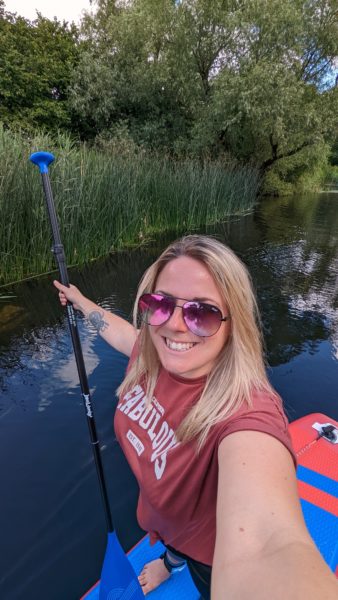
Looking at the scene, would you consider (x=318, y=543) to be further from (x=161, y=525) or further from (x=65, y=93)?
(x=65, y=93)

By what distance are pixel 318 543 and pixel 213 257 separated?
167 cm

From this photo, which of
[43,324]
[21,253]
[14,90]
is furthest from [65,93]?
[43,324]

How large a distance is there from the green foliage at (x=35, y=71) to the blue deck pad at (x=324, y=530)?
54.0ft

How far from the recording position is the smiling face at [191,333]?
1169 millimetres

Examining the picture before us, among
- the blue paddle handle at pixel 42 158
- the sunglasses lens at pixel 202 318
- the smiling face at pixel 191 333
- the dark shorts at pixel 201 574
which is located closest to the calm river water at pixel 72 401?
the dark shorts at pixel 201 574

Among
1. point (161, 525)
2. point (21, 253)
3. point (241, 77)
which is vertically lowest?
point (161, 525)

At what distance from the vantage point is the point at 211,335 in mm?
1147

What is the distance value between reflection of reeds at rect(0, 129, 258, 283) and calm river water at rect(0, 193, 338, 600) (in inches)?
20.6

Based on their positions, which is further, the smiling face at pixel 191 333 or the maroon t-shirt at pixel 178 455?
the smiling face at pixel 191 333

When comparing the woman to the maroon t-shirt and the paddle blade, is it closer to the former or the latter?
the maroon t-shirt

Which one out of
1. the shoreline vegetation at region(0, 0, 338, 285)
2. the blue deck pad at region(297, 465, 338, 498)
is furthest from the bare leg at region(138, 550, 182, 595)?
the shoreline vegetation at region(0, 0, 338, 285)

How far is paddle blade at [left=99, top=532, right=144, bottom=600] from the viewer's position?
5.17ft

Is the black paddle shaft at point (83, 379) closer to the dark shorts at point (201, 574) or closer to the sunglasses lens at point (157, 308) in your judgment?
the dark shorts at point (201, 574)

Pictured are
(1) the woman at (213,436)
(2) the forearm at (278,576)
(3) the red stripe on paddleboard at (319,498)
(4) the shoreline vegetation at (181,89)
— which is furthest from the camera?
(4) the shoreline vegetation at (181,89)
